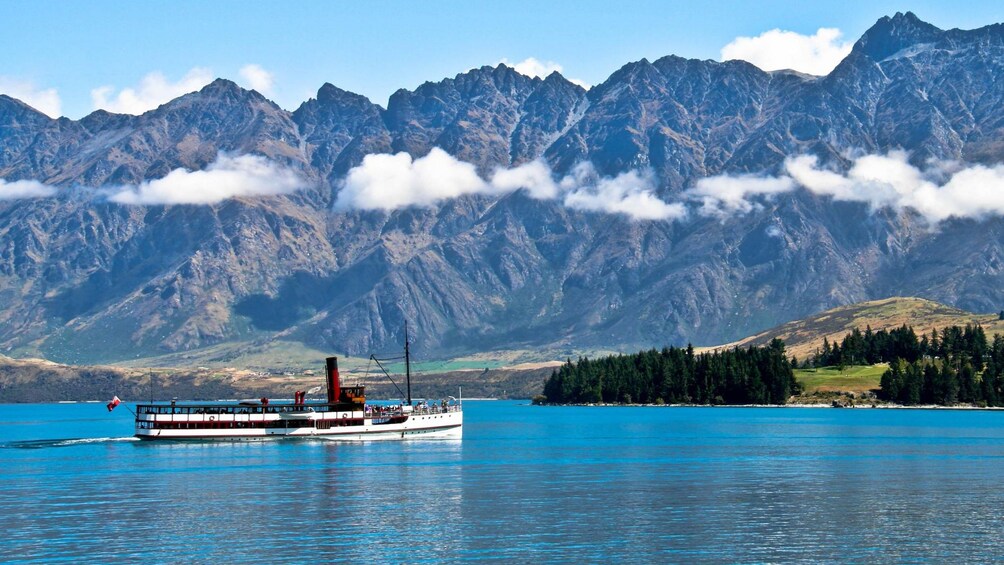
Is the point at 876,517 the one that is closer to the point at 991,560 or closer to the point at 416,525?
the point at 991,560

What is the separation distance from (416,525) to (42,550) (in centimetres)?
3335

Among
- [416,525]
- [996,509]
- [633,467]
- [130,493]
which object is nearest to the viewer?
[416,525]

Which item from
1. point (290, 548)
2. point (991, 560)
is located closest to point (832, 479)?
point (991, 560)

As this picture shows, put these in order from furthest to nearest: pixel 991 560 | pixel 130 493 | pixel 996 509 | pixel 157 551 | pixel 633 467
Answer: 1. pixel 633 467
2. pixel 130 493
3. pixel 996 509
4. pixel 157 551
5. pixel 991 560

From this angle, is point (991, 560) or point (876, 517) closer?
point (991, 560)

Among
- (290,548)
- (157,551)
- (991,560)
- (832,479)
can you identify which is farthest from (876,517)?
(157,551)

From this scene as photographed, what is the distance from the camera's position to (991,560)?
104188 millimetres

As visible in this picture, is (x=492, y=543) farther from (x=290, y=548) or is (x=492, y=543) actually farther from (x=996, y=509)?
(x=996, y=509)

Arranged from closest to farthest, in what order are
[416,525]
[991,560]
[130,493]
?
[991,560] → [416,525] → [130,493]

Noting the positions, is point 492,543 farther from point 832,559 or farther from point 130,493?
point 130,493

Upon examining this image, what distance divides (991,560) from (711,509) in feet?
115

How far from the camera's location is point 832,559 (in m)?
105

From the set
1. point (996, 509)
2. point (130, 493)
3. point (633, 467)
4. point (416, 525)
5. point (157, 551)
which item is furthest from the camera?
point (633, 467)

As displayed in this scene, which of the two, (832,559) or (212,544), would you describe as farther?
(212,544)
